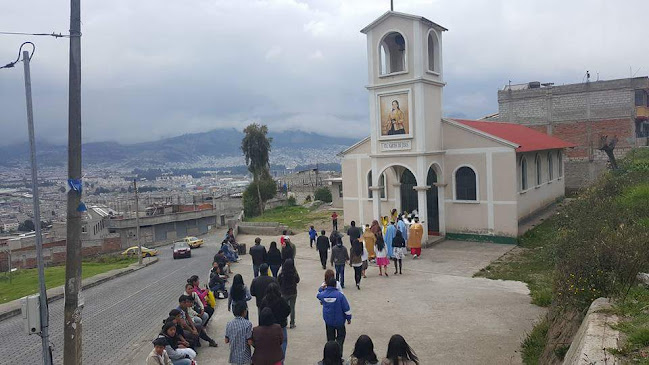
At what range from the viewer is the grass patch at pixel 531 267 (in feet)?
43.1

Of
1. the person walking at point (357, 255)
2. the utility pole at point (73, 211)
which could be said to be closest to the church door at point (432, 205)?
the person walking at point (357, 255)

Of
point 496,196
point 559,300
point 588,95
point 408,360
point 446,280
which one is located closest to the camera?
point 408,360

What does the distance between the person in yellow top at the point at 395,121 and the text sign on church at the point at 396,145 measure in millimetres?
417

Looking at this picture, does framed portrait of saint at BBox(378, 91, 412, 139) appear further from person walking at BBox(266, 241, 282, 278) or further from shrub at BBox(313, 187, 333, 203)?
shrub at BBox(313, 187, 333, 203)

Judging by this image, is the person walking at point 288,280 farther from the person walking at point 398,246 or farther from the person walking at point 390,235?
the person walking at point 390,235

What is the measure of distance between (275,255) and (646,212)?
9.62 metres

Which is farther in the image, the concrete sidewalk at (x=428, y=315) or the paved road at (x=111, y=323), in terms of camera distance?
the paved road at (x=111, y=323)

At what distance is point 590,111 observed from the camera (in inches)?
1667

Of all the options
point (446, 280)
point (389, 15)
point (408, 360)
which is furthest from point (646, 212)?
point (389, 15)

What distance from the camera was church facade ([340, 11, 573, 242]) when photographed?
21797 millimetres

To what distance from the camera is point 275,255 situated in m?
13.8

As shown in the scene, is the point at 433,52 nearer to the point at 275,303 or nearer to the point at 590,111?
the point at 275,303

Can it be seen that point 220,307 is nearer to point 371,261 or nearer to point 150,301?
point 150,301

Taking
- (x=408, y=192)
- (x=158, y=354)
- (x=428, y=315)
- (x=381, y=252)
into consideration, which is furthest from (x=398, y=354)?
(x=408, y=192)
